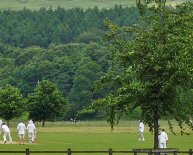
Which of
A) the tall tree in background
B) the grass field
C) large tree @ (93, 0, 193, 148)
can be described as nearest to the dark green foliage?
the tall tree in background

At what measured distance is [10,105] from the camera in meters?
97.1

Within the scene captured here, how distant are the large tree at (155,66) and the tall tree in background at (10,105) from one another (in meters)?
61.2

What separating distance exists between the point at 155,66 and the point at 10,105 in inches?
2530

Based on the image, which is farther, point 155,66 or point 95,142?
point 95,142

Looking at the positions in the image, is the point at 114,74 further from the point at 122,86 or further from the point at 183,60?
the point at 183,60

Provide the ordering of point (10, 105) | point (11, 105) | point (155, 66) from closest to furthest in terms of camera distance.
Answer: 1. point (155, 66)
2. point (10, 105)
3. point (11, 105)

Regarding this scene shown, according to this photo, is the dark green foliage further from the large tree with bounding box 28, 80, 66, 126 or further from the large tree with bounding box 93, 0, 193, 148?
the large tree with bounding box 93, 0, 193, 148

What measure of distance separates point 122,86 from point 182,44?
369cm

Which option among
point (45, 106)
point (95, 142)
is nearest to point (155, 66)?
point (95, 142)

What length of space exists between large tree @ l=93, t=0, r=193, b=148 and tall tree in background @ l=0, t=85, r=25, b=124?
61.2 m

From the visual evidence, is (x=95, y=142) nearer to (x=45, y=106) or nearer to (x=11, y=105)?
(x=11, y=105)

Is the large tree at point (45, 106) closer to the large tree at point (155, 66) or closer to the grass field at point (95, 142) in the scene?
the grass field at point (95, 142)

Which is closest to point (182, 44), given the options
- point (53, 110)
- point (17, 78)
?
point (53, 110)

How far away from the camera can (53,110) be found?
10438cm
